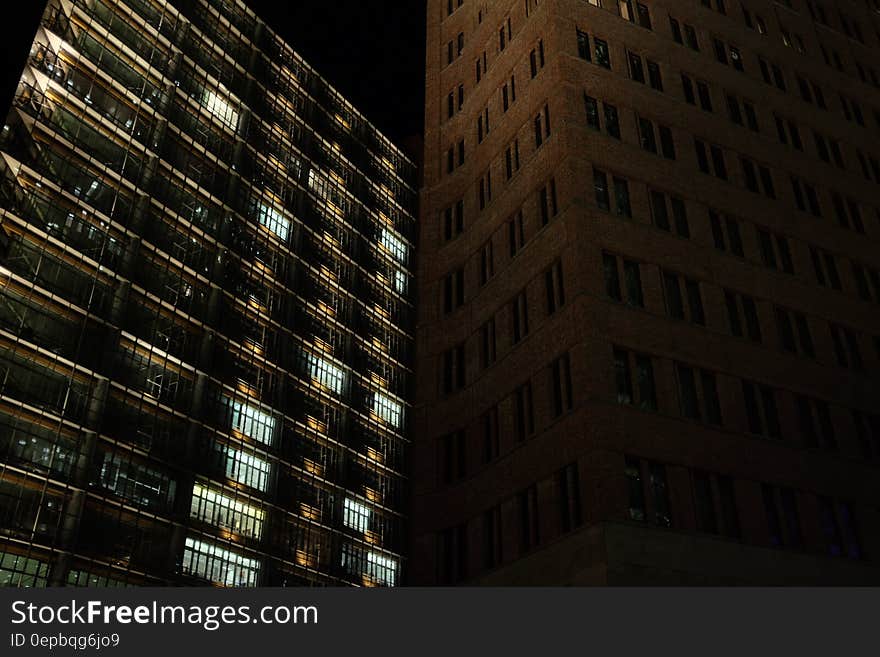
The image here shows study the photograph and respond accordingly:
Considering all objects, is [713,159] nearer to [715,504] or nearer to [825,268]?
[825,268]

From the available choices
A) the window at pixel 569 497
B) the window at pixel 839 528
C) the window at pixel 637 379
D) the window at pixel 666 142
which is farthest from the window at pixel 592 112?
the window at pixel 839 528

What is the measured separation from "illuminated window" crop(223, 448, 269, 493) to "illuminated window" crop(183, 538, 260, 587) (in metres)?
4.73

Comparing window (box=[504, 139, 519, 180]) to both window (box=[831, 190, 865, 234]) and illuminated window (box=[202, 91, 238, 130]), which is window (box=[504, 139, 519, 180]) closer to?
window (box=[831, 190, 865, 234])

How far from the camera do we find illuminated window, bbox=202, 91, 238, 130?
62.2 meters

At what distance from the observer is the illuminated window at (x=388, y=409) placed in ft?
234

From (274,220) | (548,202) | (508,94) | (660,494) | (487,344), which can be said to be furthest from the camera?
(274,220)

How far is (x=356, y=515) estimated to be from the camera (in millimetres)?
64625

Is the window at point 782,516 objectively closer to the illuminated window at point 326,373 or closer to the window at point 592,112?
the window at point 592,112

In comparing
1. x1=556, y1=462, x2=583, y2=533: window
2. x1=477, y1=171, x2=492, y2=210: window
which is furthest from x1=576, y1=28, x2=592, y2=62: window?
x1=556, y1=462, x2=583, y2=533: window

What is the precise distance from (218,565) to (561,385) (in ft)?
101

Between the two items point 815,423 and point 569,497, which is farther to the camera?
point 815,423

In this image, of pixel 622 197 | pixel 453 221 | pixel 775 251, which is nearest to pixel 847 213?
pixel 775 251

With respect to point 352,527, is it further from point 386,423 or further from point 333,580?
point 386,423
